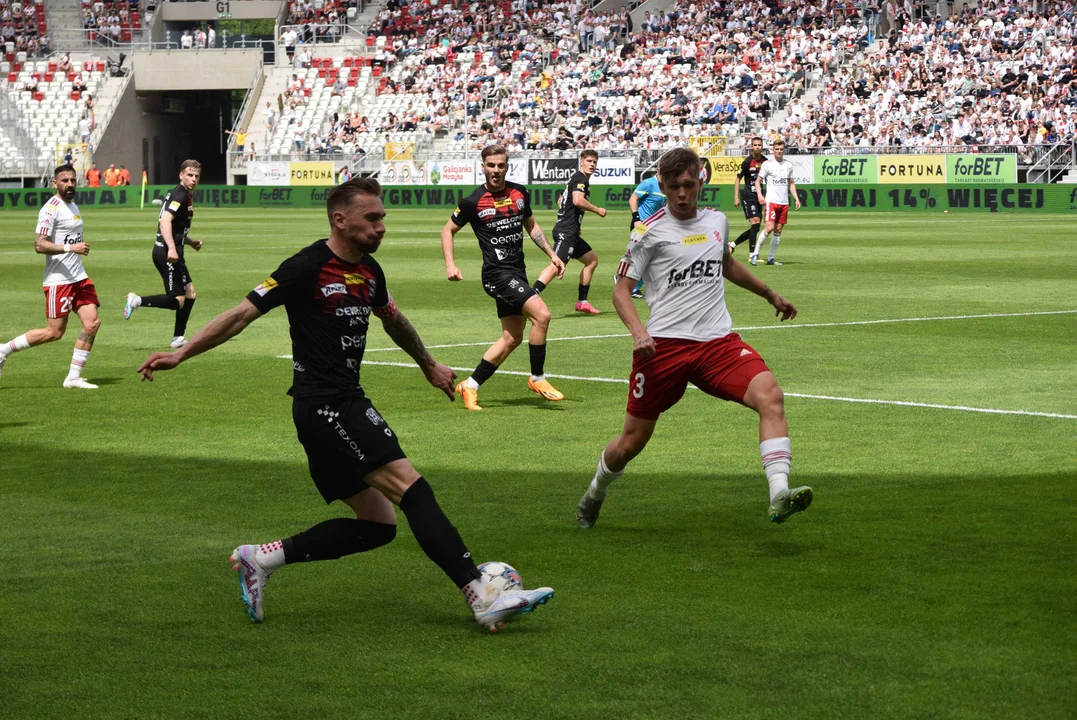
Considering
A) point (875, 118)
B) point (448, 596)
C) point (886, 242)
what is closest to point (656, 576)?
point (448, 596)

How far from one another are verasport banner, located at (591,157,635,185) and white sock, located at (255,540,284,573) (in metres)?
48.9

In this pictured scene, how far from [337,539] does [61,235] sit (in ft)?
27.7

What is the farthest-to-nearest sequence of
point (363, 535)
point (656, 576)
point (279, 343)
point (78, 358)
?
1. point (279, 343)
2. point (78, 358)
3. point (656, 576)
4. point (363, 535)

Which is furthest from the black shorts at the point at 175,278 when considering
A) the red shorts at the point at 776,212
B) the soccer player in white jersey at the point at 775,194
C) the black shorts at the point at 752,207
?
the black shorts at the point at 752,207

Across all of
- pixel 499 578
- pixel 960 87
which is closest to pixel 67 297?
pixel 499 578

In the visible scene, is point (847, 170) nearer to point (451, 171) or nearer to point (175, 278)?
point (451, 171)

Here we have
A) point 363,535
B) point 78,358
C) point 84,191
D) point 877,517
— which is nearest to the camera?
point 363,535

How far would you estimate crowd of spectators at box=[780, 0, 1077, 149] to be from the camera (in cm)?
4934

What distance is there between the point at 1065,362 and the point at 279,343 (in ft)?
27.1

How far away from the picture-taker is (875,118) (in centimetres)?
5272

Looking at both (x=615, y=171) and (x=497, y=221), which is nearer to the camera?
(x=497, y=221)

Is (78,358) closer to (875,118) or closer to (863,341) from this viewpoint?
(863,341)

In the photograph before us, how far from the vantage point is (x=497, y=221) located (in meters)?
12.8

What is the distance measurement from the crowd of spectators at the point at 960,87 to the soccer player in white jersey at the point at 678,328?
138 feet
